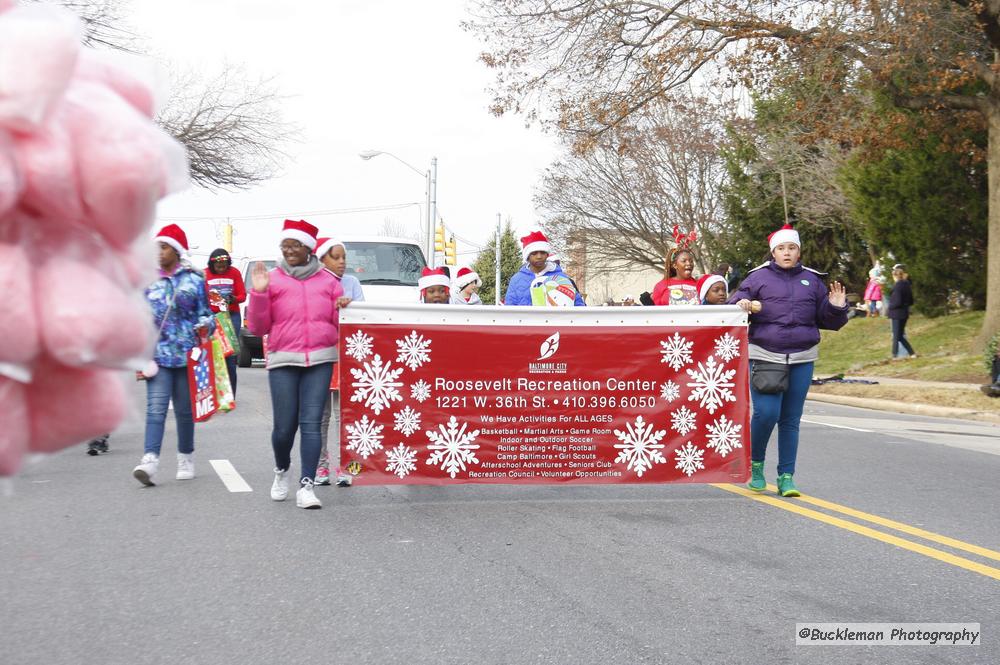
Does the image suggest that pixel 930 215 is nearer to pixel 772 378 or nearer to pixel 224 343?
pixel 224 343

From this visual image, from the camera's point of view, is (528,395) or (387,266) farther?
(387,266)

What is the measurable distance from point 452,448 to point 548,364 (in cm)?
90

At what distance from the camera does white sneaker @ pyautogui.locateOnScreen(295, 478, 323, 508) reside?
7430 mm

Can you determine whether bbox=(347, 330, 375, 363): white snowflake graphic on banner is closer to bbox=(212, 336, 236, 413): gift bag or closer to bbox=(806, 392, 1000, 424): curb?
bbox=(212, 336, 236, 413): gift bag

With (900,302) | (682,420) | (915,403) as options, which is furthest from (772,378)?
(900,302)

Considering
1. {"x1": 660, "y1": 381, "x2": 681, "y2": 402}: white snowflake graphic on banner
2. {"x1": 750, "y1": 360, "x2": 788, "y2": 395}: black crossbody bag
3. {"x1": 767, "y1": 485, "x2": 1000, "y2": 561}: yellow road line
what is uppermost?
{"x1": 750, "y1": 360, "x2": 788, "y2": 395}: black crossbody bag

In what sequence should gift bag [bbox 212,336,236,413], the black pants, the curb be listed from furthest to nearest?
the black pants
the curb
gift bag [bbox 212,336,236,413]

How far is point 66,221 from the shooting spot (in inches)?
50.8

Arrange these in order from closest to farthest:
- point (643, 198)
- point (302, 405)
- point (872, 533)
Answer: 1. point (872, 533)
2. point (302, 405)
3. point (643, 198)

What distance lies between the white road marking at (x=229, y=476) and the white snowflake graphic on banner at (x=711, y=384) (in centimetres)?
334

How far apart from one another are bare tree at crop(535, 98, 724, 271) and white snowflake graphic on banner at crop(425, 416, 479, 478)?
36503mm

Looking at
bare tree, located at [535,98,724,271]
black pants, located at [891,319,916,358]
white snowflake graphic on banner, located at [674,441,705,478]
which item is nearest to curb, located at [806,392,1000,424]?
black pants, located at [891,319,916,358]

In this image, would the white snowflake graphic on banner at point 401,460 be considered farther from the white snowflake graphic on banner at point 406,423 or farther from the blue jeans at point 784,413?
the blue jeans at point 784,413

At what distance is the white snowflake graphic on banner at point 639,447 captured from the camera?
25.6 ft
